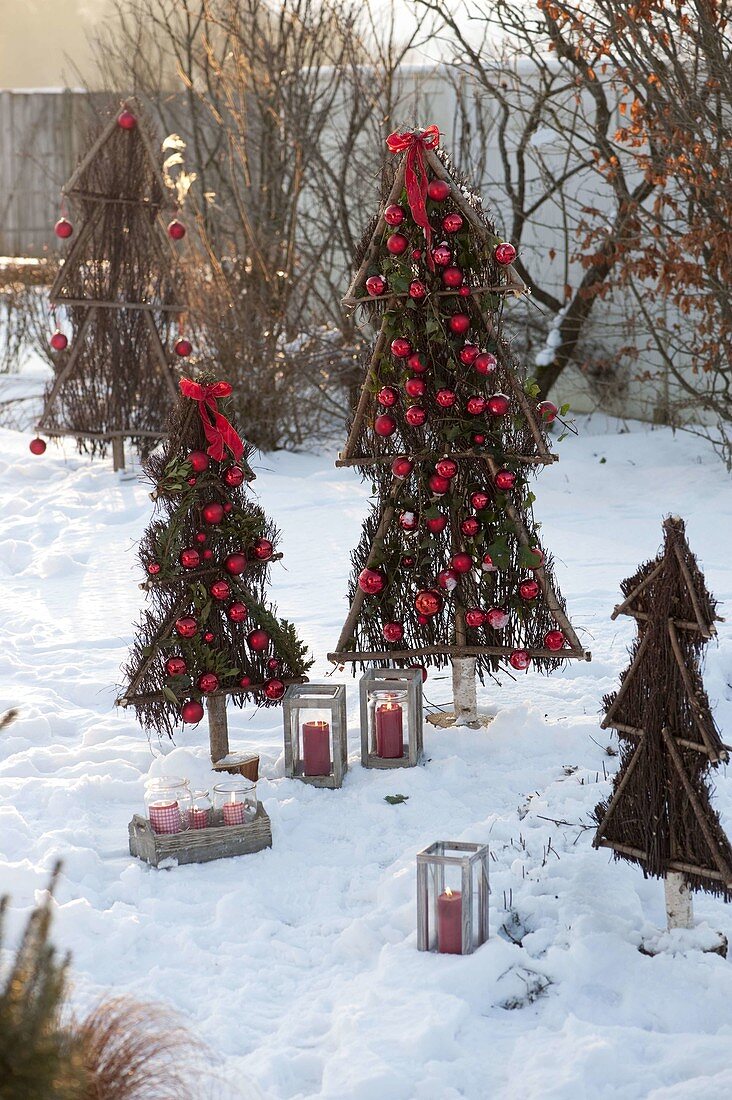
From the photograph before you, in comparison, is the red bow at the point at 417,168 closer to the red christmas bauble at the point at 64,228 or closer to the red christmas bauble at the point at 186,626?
the red christmas bauble at the point at 186,626

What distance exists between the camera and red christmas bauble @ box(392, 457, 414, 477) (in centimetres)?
420

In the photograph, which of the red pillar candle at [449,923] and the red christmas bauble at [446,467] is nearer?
the red pillar candle at [449,923]

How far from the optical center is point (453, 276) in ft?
13.3

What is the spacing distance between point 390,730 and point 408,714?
83mm

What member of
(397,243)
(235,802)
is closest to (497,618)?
(235,802)

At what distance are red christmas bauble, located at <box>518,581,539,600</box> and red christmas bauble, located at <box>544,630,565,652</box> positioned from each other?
0.15 metres

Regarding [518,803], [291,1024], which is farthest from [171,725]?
[291,1024]

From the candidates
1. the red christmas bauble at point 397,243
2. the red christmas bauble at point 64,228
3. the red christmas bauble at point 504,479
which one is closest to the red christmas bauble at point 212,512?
the red christmas bauble at point 504,479

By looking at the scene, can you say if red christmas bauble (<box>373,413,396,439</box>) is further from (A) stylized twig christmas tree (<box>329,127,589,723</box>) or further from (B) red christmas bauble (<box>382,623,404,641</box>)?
(B) red christmas bauble (<box>382,623,404,641</box>)

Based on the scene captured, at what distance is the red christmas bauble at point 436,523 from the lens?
419 centimetres

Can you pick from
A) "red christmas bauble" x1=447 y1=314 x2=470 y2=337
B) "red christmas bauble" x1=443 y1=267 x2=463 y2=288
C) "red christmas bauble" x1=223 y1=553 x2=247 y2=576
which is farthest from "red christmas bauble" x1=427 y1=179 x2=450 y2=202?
"red christmas bauble" x1=223 y1=553 x2=247 y2=576

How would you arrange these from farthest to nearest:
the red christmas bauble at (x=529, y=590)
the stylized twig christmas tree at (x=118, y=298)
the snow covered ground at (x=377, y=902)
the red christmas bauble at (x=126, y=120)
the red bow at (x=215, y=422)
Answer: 1. the stylized twig christmas tree at (x=118, y=298)
2. the red christmas bauble at (x=126, y=120)
3. the red christmas bauble at (x=529, y=590)
4. the red bow at (x=215, y=422)
5. the snow covered ground at (x=377, y=902)

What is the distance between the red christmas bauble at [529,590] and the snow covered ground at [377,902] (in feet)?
1.59

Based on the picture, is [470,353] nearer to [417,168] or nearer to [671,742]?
[417,168]
